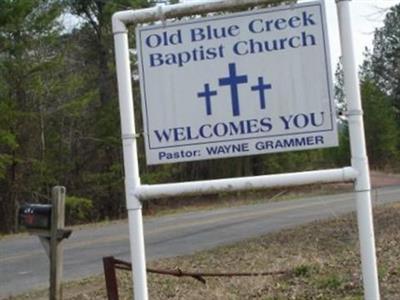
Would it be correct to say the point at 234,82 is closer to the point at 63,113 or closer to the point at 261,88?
the point at 261,88

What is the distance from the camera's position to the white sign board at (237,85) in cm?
415

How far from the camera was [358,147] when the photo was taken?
4102 mm

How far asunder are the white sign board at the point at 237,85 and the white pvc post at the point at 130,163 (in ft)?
0.31

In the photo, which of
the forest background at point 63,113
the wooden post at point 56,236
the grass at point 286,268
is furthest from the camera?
the forest background at point 63,113

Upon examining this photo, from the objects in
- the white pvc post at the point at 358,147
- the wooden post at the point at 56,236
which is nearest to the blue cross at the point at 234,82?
the white pvc post at the point at 358,147

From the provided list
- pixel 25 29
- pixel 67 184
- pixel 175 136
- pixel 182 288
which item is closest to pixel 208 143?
pixel 175 136

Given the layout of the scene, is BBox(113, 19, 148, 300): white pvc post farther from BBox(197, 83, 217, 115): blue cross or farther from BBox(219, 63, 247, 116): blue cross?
BBox(219, 63, 247, 116): blue cross

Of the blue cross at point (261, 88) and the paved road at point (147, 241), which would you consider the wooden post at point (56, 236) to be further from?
the paved road at point (147, 241)

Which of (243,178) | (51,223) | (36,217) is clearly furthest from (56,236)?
(243,178)

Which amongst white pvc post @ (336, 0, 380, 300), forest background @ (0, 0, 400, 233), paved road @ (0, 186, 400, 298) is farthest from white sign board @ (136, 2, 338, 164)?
forest background @ (0, 0, 400, 233)

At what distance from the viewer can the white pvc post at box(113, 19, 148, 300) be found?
4.30 meters

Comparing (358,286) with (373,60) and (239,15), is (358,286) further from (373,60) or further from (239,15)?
(373,60)

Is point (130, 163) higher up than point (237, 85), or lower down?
lower down

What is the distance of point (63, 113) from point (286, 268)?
26.8 m
